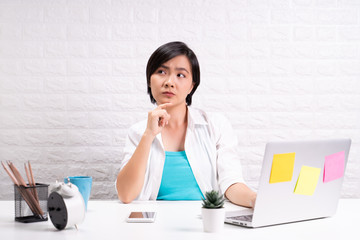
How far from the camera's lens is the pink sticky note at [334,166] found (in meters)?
1.21

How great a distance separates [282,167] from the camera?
1095 millimetres

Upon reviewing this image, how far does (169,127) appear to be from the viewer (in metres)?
2.14

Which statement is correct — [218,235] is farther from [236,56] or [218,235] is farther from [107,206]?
[236,56]

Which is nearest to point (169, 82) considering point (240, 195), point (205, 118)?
point (205, 118)

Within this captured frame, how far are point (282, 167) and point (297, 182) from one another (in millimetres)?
88

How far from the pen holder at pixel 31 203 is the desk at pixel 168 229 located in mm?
33

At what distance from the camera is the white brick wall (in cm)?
239

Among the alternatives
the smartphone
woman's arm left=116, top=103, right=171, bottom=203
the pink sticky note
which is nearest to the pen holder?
the smartphone

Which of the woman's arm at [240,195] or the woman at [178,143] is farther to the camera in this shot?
the woman at [178,143]

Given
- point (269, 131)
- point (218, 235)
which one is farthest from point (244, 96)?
point (218, 235)

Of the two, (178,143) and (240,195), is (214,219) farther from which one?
(178,143)

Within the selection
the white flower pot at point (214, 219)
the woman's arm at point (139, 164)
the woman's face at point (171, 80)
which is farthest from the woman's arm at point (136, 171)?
the white flower pot at point (214, 219)

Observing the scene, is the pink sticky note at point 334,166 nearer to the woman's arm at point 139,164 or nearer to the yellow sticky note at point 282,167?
the yellow sticky note at point 282,167

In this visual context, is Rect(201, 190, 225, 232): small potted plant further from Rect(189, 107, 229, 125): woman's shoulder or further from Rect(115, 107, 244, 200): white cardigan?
Rect(189, 107, 229, 125): woman's shoulder
